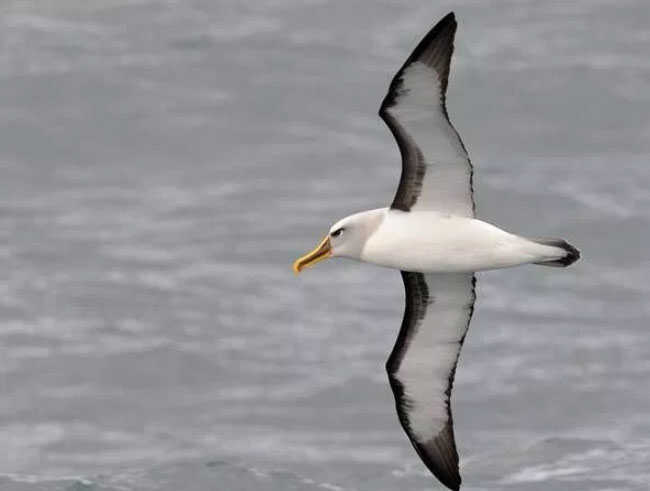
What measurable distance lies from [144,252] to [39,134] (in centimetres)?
491

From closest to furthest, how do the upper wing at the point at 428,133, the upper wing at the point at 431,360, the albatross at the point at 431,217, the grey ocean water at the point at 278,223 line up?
1. the upper wing at the point at 428,133
2. the albatross at the point at 431,217
3. the upper wing at the point at 431,360
4. the grey ocean water at the point at 278,223

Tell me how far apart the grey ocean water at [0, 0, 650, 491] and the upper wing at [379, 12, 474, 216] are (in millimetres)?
26049

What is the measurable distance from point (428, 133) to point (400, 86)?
0.58 metres

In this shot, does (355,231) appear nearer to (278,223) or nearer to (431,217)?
(431,217)

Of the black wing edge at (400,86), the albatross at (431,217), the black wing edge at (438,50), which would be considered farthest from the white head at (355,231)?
the black wing edge at (438,50)

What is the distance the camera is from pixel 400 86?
16.5 m

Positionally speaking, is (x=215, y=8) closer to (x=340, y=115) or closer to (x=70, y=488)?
(x=340, y=115)

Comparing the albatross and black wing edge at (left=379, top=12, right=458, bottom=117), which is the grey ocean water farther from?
black wing edge at (left=379, top=12, right=458, bottom=117)

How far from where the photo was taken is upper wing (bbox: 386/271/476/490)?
1842cm

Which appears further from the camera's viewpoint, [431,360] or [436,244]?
[431,360]

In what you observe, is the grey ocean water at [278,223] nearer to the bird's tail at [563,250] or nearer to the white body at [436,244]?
the white body at [436,244]

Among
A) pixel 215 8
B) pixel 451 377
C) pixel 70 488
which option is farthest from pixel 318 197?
pixel 451 377

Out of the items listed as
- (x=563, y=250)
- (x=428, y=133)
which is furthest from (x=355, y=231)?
(x=563, y=250)

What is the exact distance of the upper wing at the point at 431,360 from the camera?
1842 centimetres
